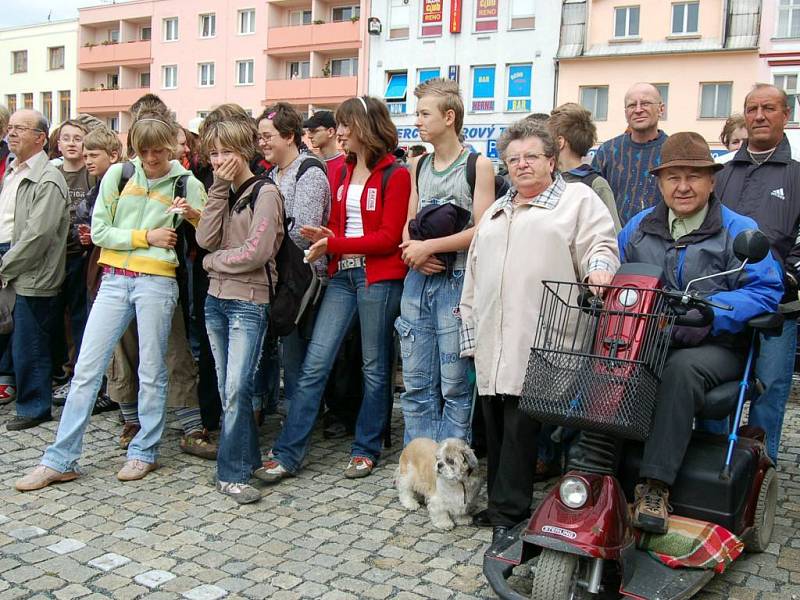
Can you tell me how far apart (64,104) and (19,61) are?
532 centimetres

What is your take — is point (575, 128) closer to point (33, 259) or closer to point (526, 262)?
point (526, 262)

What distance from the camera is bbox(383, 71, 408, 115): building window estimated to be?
1447 inches

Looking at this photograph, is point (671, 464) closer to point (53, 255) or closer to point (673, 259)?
point (673, 259)

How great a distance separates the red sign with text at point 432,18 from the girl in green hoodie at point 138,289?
3271cm

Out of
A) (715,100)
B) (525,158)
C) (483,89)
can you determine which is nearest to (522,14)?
(483,89)

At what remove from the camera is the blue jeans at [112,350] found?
5.22 meters

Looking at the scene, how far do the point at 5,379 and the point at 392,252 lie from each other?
427cm

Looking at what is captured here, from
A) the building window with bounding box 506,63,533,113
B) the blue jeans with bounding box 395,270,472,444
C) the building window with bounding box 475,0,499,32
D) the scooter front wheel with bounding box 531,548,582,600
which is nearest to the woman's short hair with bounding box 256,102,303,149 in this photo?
the blue jeans with bounding box 395,270,472,444

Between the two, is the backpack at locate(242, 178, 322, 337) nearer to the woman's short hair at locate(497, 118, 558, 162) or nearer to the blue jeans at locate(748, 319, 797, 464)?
the woman's short hair at locate(497, 118, 558, 162)

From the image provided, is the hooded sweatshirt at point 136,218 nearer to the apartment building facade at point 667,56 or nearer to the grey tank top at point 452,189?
the grey tank top at point 452,189

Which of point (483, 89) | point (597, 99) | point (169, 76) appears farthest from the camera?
point (169, 76)

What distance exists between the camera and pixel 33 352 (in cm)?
633

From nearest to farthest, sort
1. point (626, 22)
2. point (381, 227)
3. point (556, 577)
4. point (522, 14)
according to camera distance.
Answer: point (556, 577) < point (381, 227) < point (626, 22) < point (522, 14)

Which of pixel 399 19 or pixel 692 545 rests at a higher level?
pixel 399 19
